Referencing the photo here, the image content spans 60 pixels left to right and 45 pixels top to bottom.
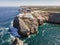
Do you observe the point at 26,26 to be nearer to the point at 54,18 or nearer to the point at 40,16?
the point at 40,16

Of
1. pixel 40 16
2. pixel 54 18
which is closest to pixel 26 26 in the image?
pixel 40 16

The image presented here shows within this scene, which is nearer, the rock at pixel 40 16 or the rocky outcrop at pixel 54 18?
the rock at pixel 40 16

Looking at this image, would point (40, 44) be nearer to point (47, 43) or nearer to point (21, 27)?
point (47, 43)

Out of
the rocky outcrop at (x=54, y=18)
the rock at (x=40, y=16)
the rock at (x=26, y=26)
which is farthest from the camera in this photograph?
the rocky outcrop at (x=54, y=18)

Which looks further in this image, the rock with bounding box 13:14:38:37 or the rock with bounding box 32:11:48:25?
the rock with bounding box 32:11:48:25

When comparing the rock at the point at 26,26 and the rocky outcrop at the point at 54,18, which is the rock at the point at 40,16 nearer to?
the rocky outcrop at the point at 54,18

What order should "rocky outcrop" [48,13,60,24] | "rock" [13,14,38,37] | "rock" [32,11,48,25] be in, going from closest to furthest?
"rock" [13,14,38,37] < "rock" [32,11,48,25] < "rocky outcrop" [48,13,60,24]

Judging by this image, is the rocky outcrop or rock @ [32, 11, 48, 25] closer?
rock @ [32, 11, 48, 25]

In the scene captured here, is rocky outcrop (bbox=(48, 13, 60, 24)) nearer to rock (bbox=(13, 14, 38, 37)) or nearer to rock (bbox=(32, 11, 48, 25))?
rock (bbox=(32, 11, 48, 25))

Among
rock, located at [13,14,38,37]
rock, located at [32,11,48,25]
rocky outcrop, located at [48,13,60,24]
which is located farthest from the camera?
rocky outcrop, located at [48,13,60,24]

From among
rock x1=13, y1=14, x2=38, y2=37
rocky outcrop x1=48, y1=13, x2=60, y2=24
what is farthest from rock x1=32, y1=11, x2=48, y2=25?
rock x1=13, y1=14, x2=38, y2=37

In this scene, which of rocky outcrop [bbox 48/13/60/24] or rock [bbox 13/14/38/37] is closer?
rock [bbox 13/14/38/37]

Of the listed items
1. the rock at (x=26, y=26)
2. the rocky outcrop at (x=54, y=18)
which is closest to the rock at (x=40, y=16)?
the rocky outcrop at (x=54, y=18)
